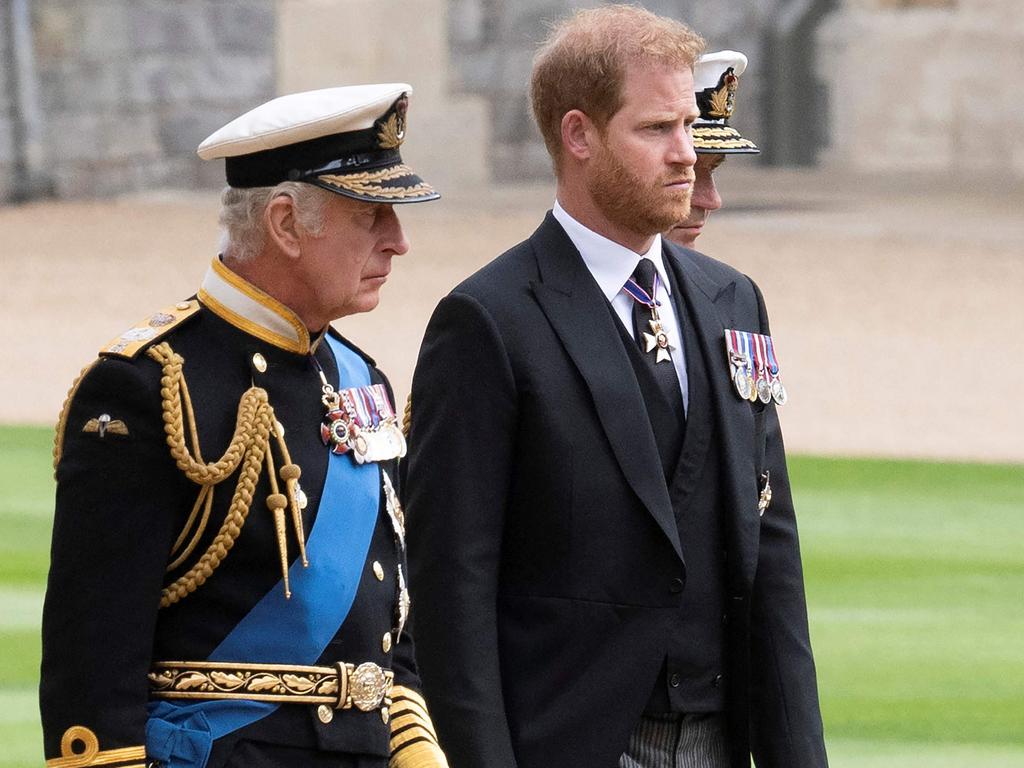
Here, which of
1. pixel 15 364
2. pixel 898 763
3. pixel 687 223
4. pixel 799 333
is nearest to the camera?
pixel 687 223

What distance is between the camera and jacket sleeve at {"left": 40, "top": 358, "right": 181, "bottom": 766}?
271 centimetres

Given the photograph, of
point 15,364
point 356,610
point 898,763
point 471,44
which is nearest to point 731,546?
point 356,610

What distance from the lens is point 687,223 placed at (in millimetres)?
4148

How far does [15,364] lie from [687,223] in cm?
931

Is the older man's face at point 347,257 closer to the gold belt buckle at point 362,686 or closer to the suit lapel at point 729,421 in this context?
the gold belt buckle at point 362,686

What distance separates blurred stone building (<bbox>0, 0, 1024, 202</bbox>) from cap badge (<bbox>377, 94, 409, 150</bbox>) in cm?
1693

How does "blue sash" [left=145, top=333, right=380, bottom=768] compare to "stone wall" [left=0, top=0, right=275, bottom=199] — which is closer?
"blue sash" [left=145, top=333, right=380, bottom=768]

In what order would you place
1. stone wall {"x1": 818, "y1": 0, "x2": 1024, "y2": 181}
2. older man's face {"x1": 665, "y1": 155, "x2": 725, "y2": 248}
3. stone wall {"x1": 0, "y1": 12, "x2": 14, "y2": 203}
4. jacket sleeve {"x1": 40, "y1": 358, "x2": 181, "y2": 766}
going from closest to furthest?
jacket sleeve {"x1": 40, "y1": 358, "x2": 181, "y2": 766} < older man's face {"x1": 665, "y1": 155, "x2": 725, "y2": 248} < stone wall {"x1": 0, "y1": 12, "x2": 14, "y2": 203} < stone wall {"x1": 818, "y1": 0, "x2": 1024, "y2": 181}

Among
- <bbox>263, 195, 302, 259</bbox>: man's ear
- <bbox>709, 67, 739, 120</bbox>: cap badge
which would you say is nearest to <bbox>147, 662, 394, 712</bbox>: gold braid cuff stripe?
<bbox>263, 195, 302, 259</bbox>: man's ear

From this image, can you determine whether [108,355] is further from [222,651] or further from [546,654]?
[546,654]

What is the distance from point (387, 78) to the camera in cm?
2016

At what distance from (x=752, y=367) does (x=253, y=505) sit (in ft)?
2.92

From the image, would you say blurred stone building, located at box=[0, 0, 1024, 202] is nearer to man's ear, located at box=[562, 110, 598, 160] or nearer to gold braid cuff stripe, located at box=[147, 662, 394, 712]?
man's ear, located at box=[562, 110, 598, 160]

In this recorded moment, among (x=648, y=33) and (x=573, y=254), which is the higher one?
(x=648, y=33)
